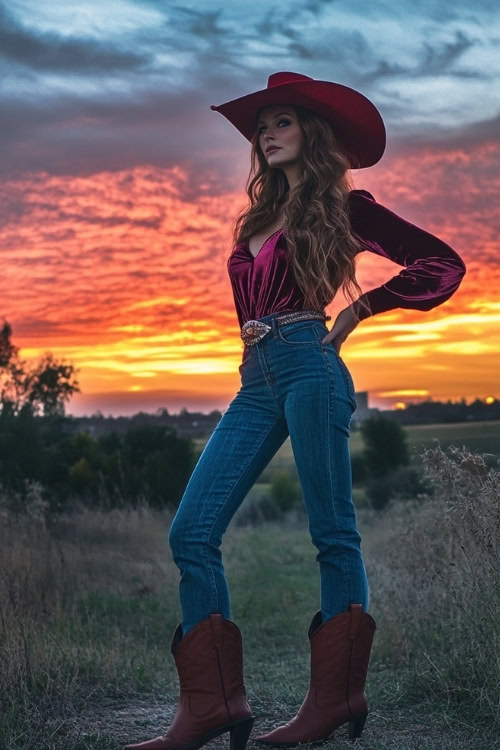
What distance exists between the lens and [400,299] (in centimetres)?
378

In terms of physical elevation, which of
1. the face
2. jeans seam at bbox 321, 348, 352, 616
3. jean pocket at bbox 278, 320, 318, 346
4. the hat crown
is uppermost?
the hat crown

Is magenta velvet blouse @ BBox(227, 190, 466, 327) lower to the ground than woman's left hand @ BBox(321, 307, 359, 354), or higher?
higher

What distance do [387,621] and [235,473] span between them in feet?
9.96

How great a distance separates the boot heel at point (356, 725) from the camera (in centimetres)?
380

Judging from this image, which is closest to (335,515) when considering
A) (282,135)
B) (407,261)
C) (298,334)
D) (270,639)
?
(298,334)

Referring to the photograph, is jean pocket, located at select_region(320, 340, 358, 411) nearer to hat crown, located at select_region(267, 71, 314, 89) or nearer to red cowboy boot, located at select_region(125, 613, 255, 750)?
red cowboy boot, located at select_region(125, 613, 255, 750)

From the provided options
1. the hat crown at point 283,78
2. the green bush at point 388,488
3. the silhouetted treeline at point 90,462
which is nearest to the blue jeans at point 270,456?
the hat crown at point 283,78

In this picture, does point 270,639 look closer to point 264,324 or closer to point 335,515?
point 335,515

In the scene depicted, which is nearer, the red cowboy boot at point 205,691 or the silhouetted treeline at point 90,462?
the red cowboy boot at point 205,691

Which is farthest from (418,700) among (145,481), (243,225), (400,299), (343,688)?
(145,481)

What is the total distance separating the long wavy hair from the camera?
3.68 m

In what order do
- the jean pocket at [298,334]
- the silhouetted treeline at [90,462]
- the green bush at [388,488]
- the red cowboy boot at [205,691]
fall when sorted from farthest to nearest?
the green bush at [388,488]
the silhouetted treeline at [90,462]
the jean pocket at [298,334]
the red cowboy boot at [205,691]

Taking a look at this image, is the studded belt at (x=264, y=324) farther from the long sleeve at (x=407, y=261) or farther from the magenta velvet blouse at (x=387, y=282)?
the long sleeve at (x=407, y=261)

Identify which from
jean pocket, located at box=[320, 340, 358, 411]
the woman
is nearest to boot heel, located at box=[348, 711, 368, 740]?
the woman
